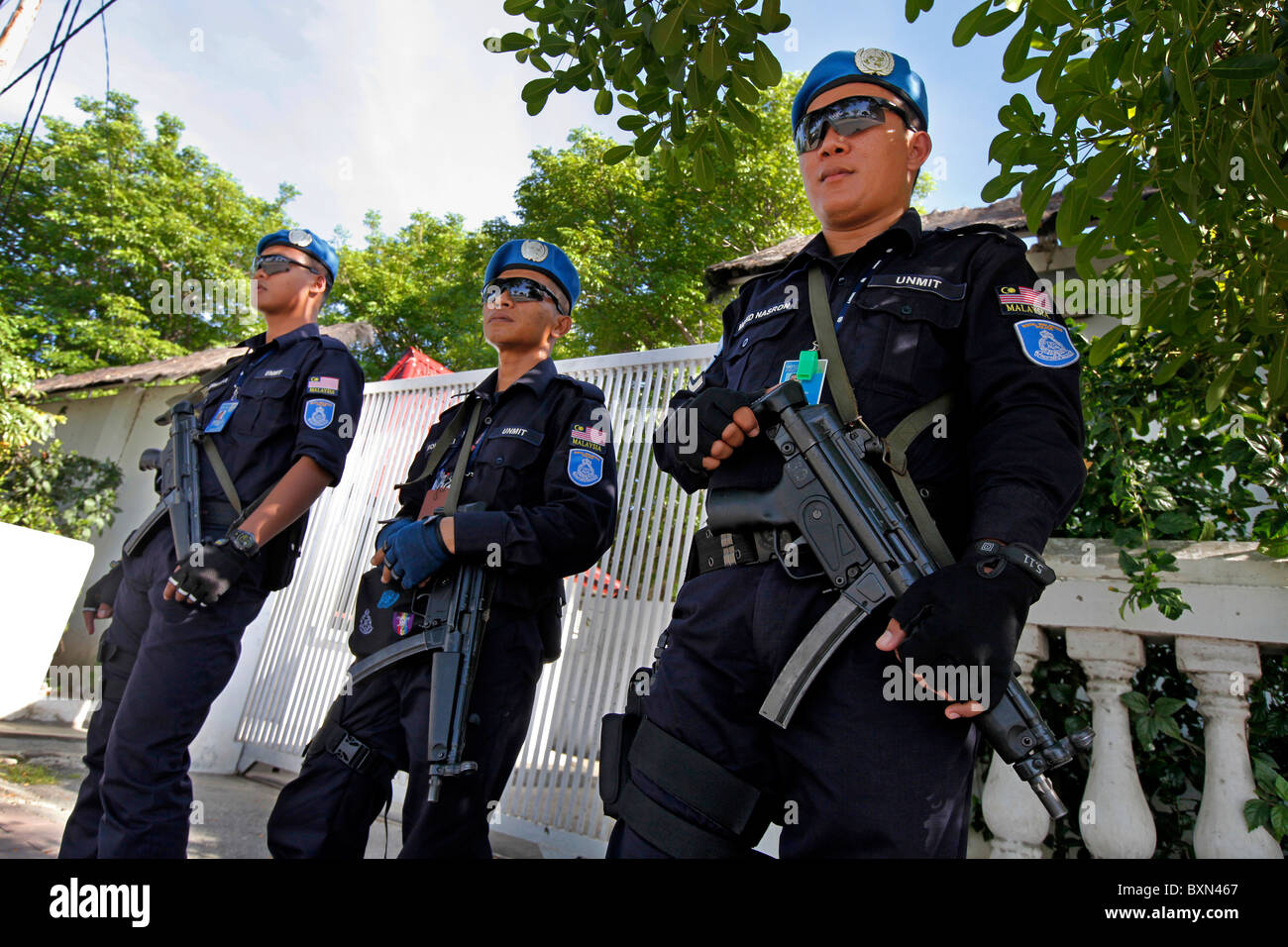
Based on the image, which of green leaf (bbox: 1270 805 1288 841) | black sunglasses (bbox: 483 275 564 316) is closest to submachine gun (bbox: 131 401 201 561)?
black sunglasses (bbox: 483 275 564 316)

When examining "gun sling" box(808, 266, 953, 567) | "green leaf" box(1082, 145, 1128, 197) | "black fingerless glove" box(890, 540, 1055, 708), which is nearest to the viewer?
"black fingerless glove" box(890, 540, 1055, 708)

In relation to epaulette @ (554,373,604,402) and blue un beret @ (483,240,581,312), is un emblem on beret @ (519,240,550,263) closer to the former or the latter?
blue un beret @ (483,240,581,312)

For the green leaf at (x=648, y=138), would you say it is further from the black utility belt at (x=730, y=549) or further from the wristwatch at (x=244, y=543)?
the wristwatch at (x=244, y=543)

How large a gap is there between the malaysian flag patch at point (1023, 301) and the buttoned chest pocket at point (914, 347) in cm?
8

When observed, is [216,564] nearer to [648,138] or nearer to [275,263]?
[275,263]

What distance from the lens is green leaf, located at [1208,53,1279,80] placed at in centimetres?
159

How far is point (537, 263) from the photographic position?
2.93 m

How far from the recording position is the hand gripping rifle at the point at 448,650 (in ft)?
6.88

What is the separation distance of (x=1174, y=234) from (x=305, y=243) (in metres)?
3.05

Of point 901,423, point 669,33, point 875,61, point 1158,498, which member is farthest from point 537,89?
point 1158,498

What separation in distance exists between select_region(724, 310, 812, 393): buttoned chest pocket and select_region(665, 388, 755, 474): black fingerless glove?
162 mm

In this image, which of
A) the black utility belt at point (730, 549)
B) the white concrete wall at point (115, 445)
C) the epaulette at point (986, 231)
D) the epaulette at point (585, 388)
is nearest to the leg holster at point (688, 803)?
the black utility belt at point (730, 549)
